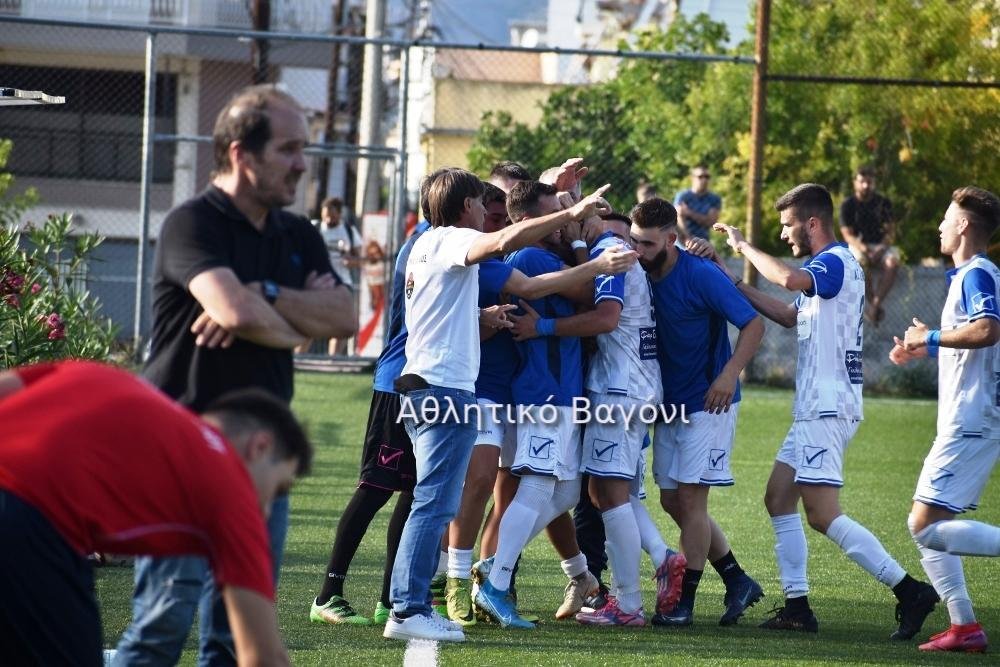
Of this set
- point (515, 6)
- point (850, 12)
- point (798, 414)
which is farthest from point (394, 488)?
point (515, 6)

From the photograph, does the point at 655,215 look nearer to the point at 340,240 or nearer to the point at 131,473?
the point at 131,473

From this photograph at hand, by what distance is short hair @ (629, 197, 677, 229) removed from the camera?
23.5ft

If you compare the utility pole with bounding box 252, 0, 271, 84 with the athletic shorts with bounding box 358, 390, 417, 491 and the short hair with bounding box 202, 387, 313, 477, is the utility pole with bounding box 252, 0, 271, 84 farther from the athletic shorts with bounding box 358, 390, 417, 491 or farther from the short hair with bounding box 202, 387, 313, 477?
the short hair with bounding box 202, 387, 313, 477

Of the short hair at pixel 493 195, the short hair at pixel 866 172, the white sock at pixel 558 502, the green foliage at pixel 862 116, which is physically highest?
the green foliage at pixel 862 116

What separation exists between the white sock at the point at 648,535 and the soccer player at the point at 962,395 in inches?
48.0

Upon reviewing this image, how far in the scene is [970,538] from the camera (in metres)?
4.66

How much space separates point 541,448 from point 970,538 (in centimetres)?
257

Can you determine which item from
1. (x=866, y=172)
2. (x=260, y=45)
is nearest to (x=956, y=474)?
(x=866, y=172)

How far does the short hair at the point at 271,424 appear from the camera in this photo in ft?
10.5

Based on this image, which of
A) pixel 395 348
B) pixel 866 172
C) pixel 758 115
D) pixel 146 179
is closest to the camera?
pixel 395 348

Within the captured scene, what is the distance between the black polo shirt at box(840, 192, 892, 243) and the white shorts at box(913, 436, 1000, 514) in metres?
10.4

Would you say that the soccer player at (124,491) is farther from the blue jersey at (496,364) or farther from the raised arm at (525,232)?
the blue jersey at (496,364)

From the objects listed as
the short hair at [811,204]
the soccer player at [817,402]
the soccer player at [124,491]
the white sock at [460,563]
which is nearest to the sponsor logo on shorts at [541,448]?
the white sock at [460,563]

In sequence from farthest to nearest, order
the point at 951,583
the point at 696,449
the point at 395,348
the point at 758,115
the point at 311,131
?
the point at 311,131 → the point at 758,115 → the point at 696,449 → the point at 395,348 → the point at 951,583
